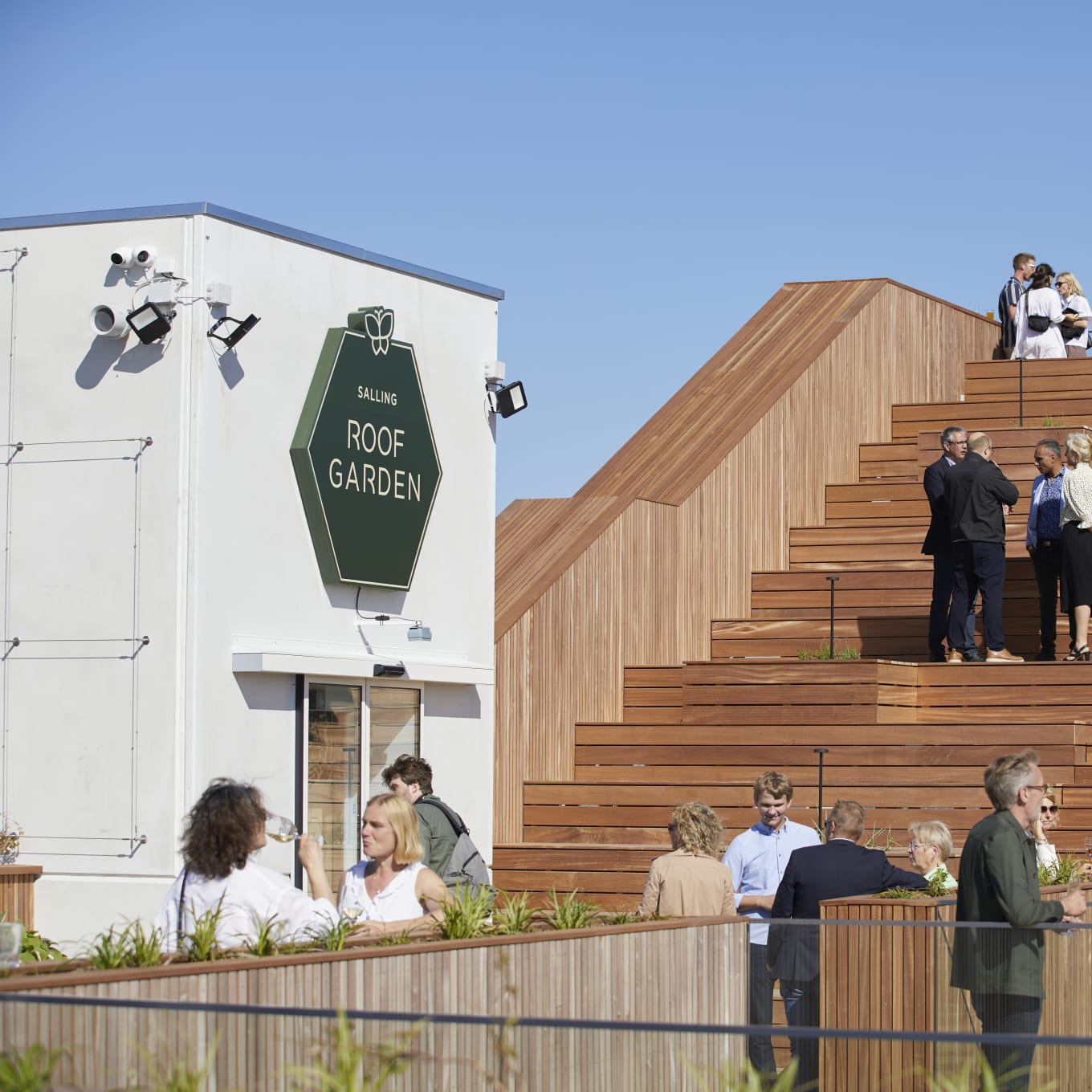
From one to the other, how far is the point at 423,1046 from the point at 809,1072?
1200 mm

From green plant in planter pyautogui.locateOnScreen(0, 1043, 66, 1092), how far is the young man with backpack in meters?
4.09

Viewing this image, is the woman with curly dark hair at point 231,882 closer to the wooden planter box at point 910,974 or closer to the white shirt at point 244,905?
the white shirt at point 244,905

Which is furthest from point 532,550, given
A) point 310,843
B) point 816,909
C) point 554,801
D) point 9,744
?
point 310,843

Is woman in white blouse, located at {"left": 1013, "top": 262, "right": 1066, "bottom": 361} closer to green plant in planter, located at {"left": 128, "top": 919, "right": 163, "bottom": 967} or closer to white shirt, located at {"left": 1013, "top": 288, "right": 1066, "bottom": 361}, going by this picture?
white shirt, located at {"left": 1013, "top": 288, "right": 1066, "bottom": 361}

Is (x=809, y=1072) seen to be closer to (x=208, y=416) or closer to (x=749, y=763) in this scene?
(x=208, y=416)

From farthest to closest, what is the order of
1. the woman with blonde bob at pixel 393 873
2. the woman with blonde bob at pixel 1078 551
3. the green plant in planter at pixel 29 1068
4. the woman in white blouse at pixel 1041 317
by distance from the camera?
1. the woman in white blouse at pixel 1041 317
2. the woman with blonde bob at pixel 1078 551
3. the woman with blonde bob at pixel 393 873
4. the green plant in planter at pixel 29 1068

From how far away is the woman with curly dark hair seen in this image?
5.92 m

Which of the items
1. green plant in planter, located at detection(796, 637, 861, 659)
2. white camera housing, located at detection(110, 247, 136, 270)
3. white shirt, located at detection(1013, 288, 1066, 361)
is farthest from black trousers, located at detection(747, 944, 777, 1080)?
white shirt, located at detection(1013, 288, 1066, 361)

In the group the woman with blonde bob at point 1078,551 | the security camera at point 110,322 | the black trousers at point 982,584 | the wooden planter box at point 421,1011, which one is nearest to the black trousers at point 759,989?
the wooden planter box at point 421,1011

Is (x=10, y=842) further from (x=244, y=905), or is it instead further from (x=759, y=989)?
(x=759, y=989)

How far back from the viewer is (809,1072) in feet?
16.8

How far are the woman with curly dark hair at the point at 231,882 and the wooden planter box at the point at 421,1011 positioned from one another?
43 centimetres

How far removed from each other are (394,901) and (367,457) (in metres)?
4.26

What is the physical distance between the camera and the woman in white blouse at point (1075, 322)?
19.9m
